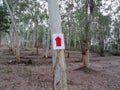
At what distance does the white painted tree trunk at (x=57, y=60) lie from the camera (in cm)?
550

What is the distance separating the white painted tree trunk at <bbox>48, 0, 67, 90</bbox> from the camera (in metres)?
5.50

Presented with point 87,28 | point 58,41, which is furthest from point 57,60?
point 87,28

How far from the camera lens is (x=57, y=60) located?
18.2ft

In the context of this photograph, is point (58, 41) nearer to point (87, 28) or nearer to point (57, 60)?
point (57, 60)

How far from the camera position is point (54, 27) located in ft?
18.4

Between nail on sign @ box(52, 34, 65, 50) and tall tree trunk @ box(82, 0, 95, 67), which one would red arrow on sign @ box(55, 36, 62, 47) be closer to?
nail on sign @ box(52, 34, 65, 50)

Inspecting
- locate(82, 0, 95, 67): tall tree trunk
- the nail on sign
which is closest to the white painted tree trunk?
the nail on sign

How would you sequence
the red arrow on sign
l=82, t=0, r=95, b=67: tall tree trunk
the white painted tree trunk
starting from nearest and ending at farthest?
the red arrow on sign, the white painted tree trunk, l=82, t=0, r=95, b=67: tall tree trunk

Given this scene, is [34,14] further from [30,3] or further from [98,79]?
[98,79]

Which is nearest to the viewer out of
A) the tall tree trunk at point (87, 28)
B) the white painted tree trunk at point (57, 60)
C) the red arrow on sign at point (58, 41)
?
the red arrow on sign at point (58, 41)

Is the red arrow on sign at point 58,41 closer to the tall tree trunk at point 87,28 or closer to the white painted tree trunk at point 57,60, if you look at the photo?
the white painted tree trunk at point 57,60

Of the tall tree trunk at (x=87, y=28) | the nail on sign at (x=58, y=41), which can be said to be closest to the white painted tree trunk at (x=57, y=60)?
the nail on sign at (x=58, y=41)

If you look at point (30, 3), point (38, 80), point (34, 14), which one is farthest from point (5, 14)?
point (38, 80)

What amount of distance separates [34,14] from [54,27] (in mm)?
21845
